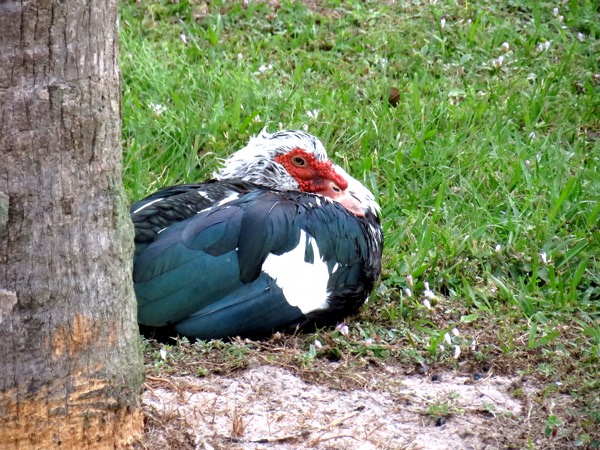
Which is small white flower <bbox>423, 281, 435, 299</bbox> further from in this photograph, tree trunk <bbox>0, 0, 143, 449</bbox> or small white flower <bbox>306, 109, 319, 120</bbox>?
tree trunk <bbox>0, 0, 143, 449</bbox>

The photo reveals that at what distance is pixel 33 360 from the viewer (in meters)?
2.79

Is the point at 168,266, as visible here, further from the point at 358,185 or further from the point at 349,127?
the point at 349,127

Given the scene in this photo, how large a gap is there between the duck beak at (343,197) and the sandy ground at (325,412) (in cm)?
112

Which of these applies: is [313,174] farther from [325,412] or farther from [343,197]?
[325,412]

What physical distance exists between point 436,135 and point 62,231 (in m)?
3.77

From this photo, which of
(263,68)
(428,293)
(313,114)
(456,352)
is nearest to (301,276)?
(428,293)

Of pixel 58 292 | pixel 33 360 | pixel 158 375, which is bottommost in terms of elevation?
pixel 158 375

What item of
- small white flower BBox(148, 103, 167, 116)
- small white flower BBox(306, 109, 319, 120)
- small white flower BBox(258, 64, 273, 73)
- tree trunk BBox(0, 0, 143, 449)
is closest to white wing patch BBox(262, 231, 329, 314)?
tree trunk BBox(0, 0, 143, 449)

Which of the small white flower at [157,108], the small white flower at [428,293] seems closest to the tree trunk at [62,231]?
the small white flower at [428,293]

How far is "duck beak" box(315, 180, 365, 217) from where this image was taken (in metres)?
4.94

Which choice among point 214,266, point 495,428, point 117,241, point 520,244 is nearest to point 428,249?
point 520,244

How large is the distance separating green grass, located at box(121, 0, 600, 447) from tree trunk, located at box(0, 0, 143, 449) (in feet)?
4.57

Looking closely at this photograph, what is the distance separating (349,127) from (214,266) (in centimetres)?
216

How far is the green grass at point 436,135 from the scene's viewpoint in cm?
446
